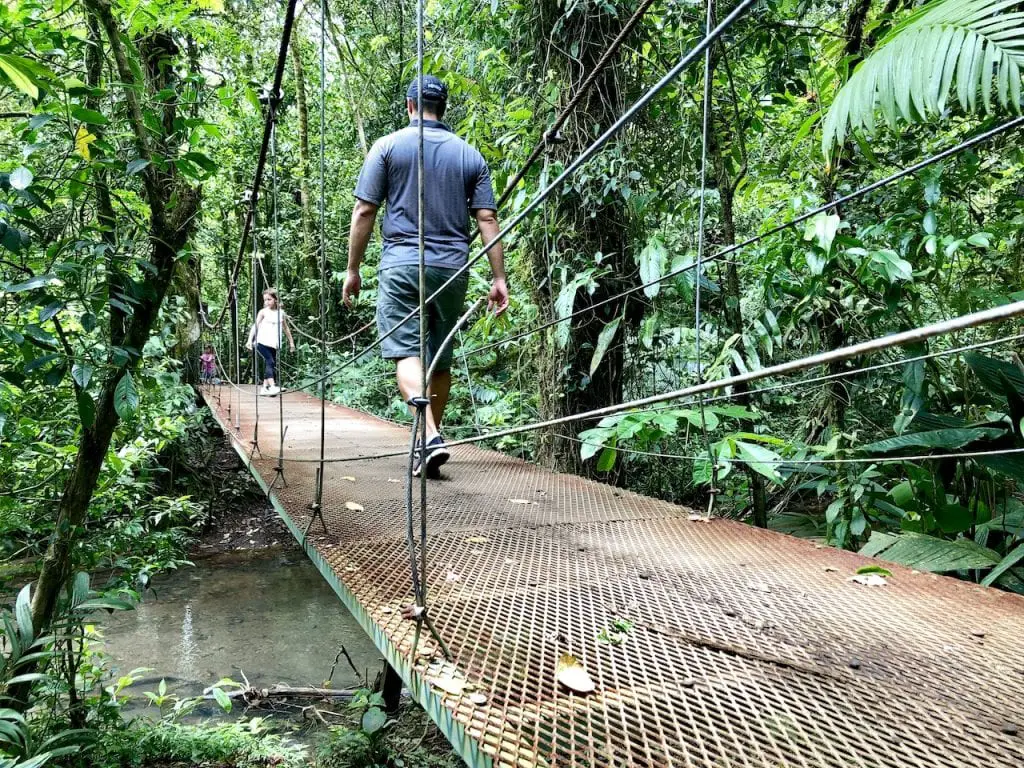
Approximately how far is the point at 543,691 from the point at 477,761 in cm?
13

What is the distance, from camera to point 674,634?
0.88 metres

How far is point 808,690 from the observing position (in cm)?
72

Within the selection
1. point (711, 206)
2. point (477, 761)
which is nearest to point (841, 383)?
point (711, 206)

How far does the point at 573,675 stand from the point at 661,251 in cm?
156

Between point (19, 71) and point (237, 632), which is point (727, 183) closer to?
point (19, 71)

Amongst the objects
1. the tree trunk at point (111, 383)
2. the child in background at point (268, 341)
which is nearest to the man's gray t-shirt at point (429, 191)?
the tree trunk at point (111, 383)

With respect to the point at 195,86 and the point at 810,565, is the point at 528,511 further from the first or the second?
the point at 195,86

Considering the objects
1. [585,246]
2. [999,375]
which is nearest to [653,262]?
[585,246]

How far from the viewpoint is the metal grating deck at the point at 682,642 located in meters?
0.62

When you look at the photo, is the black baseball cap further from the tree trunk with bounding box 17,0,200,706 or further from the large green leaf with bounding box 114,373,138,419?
the large green leaf with bounding box 114,373,138,419

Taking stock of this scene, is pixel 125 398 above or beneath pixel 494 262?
beneath

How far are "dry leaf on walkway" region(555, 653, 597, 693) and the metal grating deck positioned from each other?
0.04 ft

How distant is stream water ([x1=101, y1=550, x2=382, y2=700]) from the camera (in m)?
3.32

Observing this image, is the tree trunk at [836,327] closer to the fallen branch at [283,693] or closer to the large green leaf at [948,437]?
the large green leaf at [948,437]
